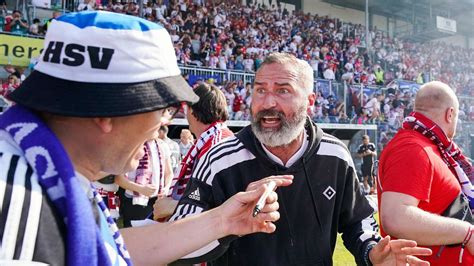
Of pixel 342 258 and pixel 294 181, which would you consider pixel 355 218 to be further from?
pixel 342 258

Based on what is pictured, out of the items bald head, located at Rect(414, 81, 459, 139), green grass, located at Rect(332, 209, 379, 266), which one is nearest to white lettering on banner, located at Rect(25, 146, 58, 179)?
bald head, located at Rect(414, 81, 459, 139)

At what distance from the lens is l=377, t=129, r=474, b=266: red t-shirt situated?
8.40 feet

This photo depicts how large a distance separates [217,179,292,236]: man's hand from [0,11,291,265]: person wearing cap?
22.8 inches

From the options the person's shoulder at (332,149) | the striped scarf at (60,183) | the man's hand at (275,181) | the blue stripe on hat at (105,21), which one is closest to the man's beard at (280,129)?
the person's shoulder at (332,149)

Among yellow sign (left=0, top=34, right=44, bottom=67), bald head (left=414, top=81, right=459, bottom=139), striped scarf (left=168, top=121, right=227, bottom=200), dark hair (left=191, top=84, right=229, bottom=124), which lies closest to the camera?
bald head (left=414, top=81, right=459, bottom=139)

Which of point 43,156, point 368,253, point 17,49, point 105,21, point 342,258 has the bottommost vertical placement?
point 342,258

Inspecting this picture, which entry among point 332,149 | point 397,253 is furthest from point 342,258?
point 397,253

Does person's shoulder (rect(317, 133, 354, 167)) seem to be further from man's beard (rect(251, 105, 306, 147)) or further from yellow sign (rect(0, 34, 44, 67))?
yellow sign (rect(0, 34, 44, 67))

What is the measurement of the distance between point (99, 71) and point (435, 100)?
8.62ft

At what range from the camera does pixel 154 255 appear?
1.76 m

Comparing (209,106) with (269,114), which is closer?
(269,114)

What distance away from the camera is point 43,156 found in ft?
2.99

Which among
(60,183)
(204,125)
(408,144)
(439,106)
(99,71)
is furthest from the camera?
(204,125)

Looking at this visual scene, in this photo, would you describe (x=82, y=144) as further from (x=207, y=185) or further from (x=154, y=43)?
(x=207, y=185)
